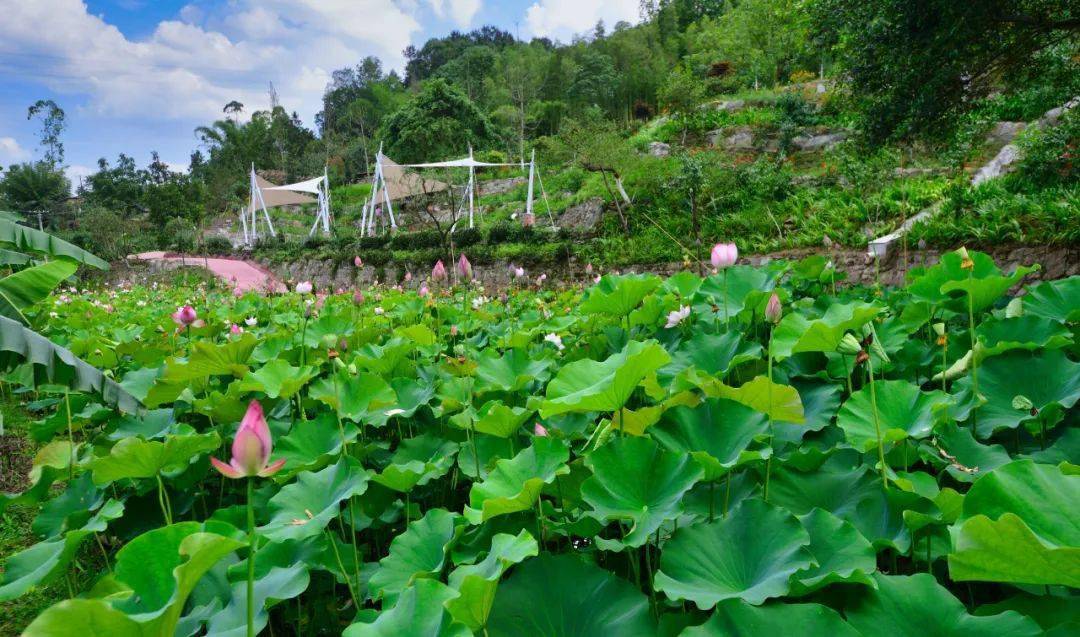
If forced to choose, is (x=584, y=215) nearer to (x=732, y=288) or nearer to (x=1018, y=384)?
(x=732, y=288)

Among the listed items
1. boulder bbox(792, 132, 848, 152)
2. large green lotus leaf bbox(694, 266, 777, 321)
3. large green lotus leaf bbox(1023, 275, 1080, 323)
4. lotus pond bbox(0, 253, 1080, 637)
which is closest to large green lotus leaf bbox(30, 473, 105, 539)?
lotus pond bbox(0, 253, 1080, 637)

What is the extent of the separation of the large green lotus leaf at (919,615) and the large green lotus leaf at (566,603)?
0.25m

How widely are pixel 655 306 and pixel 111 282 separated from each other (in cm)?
1764

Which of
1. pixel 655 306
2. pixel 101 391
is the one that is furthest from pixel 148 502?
pixel 655 306

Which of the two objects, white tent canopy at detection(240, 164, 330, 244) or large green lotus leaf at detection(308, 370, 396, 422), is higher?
white tent canopy at detection(240, 164, 330, 244)

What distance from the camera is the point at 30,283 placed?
2385 millimetres

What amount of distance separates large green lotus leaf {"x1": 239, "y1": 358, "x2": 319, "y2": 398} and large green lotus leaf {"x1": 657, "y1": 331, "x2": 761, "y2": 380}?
0.92m

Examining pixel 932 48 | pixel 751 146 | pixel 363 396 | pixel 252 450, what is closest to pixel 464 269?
pixel 363 396

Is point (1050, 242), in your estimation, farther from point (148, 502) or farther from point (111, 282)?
point (111, 282)

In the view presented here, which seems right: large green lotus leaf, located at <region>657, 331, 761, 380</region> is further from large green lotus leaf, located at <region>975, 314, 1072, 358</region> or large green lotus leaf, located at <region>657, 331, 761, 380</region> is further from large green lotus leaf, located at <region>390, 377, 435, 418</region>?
large green lotus leaf, located at <region>390, 377, 435, 418</region>

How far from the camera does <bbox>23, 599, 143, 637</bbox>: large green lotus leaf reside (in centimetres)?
58

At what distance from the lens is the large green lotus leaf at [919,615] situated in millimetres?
577

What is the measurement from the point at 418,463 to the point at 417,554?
212mm

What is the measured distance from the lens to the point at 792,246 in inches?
320
